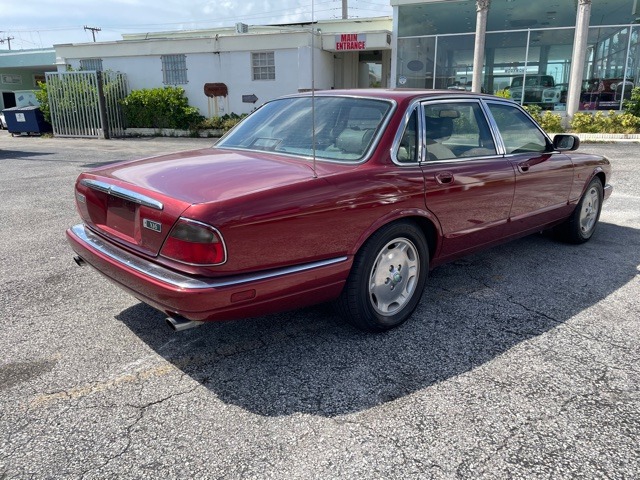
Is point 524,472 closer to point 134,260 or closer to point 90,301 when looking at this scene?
point 134,260

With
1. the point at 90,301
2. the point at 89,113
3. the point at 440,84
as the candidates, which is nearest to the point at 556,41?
the point at 440,84

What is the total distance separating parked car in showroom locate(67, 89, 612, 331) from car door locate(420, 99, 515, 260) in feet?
0.04

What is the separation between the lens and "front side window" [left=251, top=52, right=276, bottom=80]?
21159 mm

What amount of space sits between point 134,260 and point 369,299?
1.42m

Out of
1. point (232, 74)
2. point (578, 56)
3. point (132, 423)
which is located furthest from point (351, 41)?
point (132, 423)

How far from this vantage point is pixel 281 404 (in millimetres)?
2611

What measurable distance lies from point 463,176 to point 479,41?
17.3 meters

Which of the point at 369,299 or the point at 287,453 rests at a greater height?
the point at 369,299

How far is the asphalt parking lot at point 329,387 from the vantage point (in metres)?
2.22

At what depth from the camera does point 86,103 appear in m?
21.0

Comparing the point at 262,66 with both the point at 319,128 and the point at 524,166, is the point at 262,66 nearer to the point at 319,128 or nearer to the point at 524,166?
the point at 524,166

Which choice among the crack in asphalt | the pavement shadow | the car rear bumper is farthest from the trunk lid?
the pavement shadow

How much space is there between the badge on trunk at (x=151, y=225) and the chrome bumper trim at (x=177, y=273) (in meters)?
0.20

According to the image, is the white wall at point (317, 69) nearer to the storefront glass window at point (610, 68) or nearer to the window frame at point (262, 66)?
the window frame at point (262, 66)
